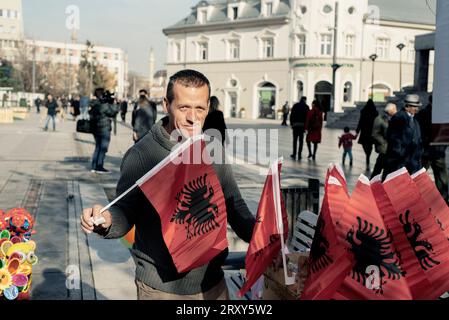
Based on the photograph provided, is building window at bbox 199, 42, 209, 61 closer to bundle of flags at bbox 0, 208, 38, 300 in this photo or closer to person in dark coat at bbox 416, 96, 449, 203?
person in dark coat at bbox 416, 96, 449, 203

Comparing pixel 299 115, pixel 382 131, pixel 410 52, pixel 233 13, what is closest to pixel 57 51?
pixel 233 13

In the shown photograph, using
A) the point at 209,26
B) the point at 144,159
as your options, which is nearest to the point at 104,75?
the point at 209,26

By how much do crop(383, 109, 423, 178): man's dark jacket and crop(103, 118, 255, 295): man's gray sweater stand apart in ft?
21.1

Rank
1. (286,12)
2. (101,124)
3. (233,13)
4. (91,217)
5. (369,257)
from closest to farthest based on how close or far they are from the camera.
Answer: (369,257), (91,217), (101,124), (286,12), (233,13)

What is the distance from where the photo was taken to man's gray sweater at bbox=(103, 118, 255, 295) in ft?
7.97

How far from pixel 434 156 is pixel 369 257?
7.57m

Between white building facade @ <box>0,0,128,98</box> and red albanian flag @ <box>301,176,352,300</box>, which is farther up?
white building facade @ <box>0,0,128,98</box>

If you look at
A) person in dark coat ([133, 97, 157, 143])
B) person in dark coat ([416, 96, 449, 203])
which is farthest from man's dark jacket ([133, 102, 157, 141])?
person in dark coat ([416, 96, 449, 203])

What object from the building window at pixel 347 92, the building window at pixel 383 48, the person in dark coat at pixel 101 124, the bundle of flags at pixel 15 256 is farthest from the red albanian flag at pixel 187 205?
the building window at pixel 383 48

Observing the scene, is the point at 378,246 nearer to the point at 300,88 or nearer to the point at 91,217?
the point at 91,217

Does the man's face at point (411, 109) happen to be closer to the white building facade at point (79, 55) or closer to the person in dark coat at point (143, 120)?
the person in dark coat at point (143, 120)

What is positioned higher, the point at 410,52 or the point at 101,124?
the point at 410,52

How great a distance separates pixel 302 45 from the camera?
51.8m

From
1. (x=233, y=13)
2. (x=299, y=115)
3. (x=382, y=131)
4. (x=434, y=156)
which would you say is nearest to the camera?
(x=434, y=156)
